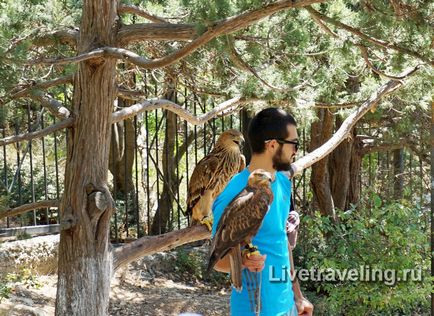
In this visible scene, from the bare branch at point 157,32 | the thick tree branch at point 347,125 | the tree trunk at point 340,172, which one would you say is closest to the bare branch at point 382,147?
the tree trunk at point 340,172

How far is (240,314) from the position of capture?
281 cm

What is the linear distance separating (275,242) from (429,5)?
1969 millimetres

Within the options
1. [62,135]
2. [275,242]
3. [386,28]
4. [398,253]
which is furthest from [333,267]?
[62,135]

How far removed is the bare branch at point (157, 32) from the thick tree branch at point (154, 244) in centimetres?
124

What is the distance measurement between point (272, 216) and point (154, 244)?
82.6 inches

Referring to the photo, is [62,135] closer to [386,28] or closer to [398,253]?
[398,253]

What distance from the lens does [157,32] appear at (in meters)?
4.58

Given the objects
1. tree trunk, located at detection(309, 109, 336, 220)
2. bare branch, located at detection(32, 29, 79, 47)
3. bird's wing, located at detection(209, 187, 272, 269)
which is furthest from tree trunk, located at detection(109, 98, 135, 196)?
bird's wing, located at detection(209, 187, 272, 269)

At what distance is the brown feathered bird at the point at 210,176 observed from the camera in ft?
18.3

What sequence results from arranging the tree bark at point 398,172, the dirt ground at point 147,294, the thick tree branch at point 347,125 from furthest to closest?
1. the tree bark at point 398,172
2. the dirt ground at point 147,294
3. the thick tree branch at point 347,125

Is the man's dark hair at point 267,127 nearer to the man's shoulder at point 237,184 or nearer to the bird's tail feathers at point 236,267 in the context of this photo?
the man's shoulder at point 237,184

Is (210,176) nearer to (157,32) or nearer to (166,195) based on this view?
(157,32)

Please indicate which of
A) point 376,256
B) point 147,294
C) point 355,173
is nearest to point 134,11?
point 376,256

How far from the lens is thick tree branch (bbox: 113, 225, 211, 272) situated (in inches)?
189
